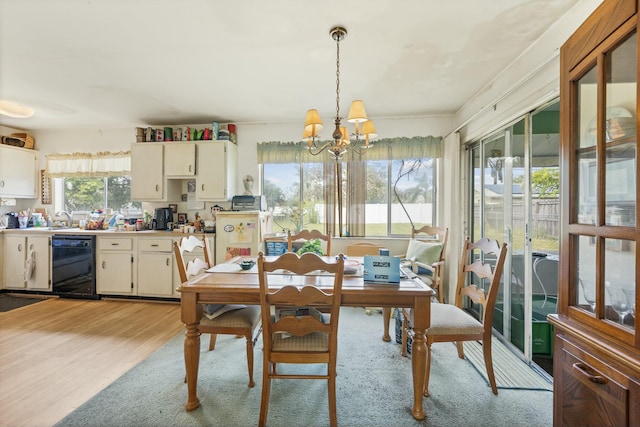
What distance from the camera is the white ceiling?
170cm

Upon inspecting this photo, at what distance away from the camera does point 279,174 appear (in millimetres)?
3980

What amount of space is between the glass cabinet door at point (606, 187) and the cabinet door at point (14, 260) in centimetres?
580

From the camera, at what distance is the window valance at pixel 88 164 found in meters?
4.12

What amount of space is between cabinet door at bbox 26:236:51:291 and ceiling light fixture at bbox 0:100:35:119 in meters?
1.60

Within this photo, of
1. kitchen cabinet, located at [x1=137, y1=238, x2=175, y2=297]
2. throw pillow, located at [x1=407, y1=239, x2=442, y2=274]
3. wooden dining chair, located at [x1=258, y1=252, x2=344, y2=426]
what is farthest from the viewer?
kitchen cabinet, located at [x1=137, y1=238, x2=175, y2=297]

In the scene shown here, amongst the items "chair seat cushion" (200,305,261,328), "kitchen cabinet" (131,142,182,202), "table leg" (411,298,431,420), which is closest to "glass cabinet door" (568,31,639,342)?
"table leg" (411,298,431,420)

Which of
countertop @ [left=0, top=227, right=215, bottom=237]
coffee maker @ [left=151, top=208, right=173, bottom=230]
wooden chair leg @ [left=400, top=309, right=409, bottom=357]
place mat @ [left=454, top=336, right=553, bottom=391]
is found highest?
coffee maker @ [left=151, top=208, right=173, bottom=230]

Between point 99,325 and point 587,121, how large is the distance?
13.6ft

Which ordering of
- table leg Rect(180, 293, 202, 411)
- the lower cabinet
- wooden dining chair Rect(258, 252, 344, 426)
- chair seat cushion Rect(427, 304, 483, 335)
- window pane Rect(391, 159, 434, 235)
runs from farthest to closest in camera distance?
1. window pane Rect(391, 159, 434, 235)
2. chair seat cushion Rect(427, 304, 483, 335)
3. table leg Rect(180, 293, 202, 411)
4. wooden dining chair Rect(258, 252, 344, 426)
5. the lower cabinet

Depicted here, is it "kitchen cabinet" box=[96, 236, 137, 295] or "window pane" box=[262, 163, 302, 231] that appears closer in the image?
"kitchen cabinet" box=[96, 236, 137, 295]

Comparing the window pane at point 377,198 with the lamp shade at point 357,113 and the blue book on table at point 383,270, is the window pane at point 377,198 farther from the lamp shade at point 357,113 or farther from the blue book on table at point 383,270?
the blue book on table at point 383,270

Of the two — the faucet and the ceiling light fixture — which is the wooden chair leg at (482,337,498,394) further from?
the faucet

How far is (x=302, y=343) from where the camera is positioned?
5.05 feet

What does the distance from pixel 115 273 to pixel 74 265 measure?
1.98 ft
